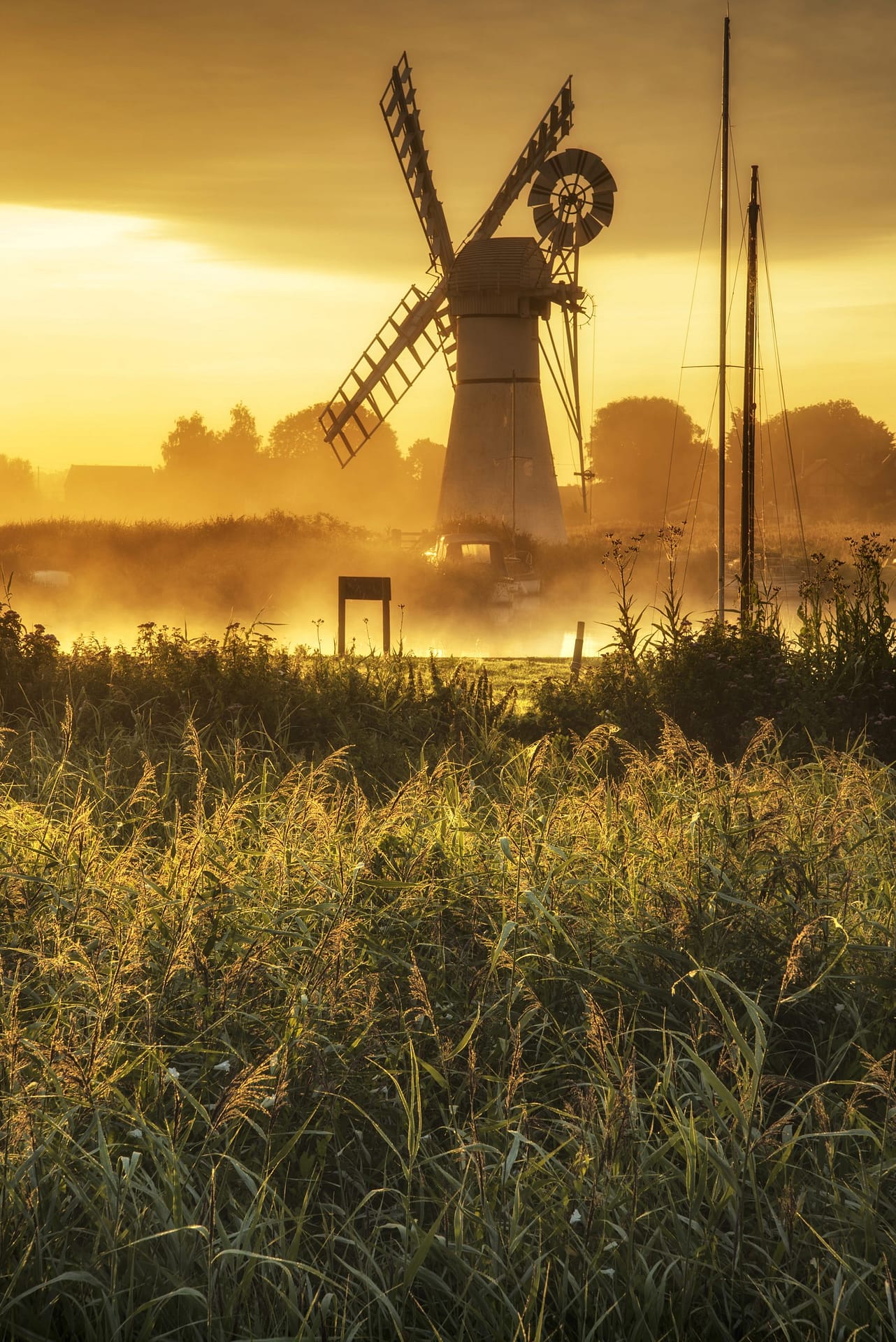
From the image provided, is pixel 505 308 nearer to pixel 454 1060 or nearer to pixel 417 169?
pixel 417 169

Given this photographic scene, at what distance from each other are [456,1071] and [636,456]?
10200cm

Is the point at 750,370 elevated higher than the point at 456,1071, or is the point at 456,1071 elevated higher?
the point at 750,370

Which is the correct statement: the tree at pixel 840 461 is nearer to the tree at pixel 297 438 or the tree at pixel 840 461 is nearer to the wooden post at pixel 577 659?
the tree at pixel 297 438

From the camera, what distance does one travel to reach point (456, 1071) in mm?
3641

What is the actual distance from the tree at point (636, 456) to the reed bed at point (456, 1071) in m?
94.7

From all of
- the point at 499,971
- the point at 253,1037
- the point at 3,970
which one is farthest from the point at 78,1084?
the point at 499,971

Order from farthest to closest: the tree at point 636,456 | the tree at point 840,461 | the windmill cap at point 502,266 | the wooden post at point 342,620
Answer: the tree at point 636,456
the tree at point 840,461
the windmill cap at point 502,266
the wooden post at point 342,620

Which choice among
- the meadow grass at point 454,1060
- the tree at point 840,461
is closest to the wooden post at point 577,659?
the meadow grass at point 454,1060

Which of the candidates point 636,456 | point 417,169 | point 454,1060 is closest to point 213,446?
point 636,456

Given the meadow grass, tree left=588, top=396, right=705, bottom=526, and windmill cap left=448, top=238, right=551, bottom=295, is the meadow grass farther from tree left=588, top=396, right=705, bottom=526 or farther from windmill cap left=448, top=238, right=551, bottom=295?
tree left=588, top=396, right=705, bottom=526

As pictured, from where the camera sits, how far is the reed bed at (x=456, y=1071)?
10.3 feet

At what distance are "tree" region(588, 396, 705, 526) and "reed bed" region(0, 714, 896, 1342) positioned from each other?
94687mm

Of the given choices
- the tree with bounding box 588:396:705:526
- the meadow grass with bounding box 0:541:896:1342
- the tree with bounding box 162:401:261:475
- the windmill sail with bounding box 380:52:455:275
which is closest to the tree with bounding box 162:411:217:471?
the tree with bounding box 162:401:261:475

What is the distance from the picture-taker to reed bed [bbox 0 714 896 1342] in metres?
3.14
